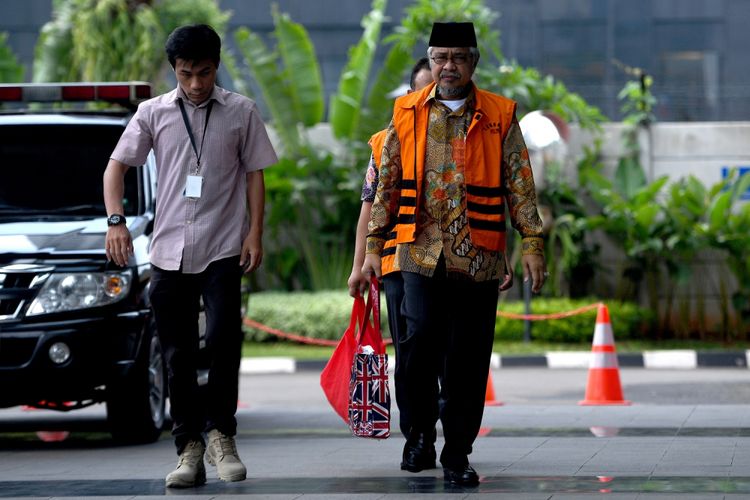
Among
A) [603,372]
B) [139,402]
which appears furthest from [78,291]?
[603,372]

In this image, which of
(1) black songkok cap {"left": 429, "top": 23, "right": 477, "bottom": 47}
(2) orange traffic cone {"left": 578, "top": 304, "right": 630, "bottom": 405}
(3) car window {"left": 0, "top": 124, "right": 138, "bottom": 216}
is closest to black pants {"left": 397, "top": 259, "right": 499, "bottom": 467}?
(1) black songkok cap {"left": 429, "top": 23, "right": 477, "bottom": 47}

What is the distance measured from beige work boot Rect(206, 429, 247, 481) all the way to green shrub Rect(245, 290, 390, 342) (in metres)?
10.6

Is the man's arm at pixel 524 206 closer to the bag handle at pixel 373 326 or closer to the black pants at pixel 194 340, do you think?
the bag handle at pixel 373 326

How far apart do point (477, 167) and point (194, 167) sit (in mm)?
1201

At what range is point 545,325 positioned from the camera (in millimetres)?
17047

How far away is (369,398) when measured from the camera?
645cm

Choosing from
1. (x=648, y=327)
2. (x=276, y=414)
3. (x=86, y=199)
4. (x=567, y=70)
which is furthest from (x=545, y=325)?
(x=567, y=70)

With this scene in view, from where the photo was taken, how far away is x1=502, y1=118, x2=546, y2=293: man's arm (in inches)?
239

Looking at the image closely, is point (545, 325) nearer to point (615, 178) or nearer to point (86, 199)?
point (615, 178)

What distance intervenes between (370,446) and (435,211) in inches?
83.4

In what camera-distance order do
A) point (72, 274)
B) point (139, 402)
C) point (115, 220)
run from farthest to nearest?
point (139, 402) → point (72, 274) → point (115, 220)

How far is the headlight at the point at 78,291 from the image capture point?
25.5ft

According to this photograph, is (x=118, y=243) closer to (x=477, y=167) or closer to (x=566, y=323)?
(x=477, y=167)

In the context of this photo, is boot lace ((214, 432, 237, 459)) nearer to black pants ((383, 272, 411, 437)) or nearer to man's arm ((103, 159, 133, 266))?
black pants ((383, 272, 411, 437))
